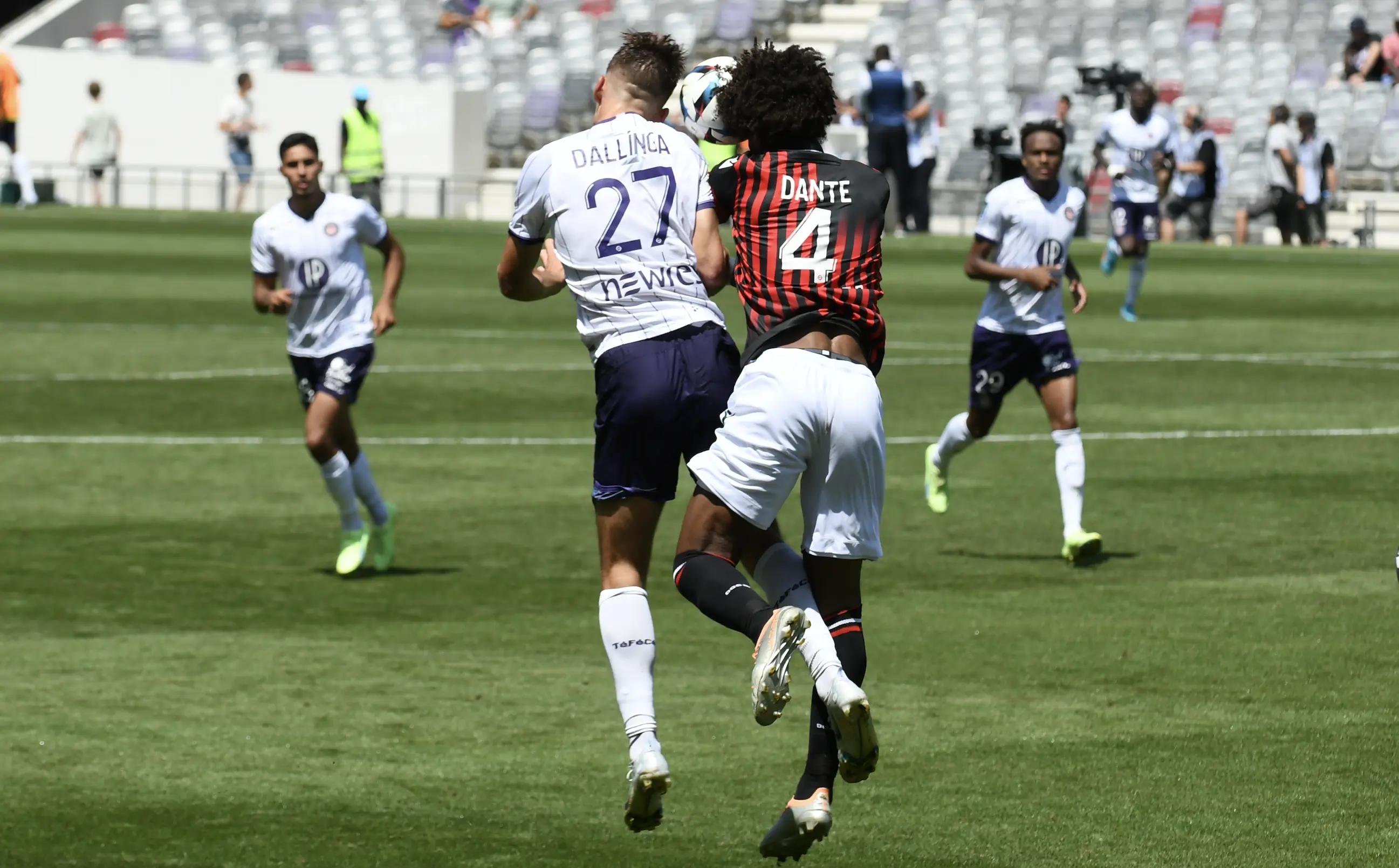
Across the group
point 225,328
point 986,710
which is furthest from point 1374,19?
point 986,710

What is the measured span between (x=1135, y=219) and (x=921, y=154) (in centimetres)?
1121

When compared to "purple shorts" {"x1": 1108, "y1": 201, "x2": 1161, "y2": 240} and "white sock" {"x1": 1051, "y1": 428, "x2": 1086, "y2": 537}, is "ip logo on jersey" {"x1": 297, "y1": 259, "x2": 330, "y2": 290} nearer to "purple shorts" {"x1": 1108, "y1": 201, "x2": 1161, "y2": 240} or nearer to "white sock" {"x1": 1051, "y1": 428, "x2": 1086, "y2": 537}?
"white sock" {"x1": 1051, "y1": 428, "x2": 1086, "y2": 537}

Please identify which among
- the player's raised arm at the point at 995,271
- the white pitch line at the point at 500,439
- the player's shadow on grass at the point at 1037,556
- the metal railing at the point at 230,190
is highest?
the player's raised arm at the point at 995,271

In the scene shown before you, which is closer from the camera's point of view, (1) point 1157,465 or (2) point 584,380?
(1) point 1157,465

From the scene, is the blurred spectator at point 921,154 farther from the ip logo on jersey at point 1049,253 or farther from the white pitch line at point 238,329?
the ip logo on jersey at point 1049,253

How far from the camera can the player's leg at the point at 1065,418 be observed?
38.1ft

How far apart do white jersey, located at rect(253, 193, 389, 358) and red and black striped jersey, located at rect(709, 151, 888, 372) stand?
5.52 meters

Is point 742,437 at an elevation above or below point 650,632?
above

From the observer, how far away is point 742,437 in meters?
6.34

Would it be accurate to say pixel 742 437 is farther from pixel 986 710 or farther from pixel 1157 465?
pixel 1157 465

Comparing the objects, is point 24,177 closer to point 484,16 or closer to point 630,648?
point 484,16

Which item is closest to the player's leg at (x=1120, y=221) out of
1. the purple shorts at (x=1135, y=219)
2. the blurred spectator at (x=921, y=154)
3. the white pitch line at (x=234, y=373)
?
the purple shorts at (x=1135, y=219)

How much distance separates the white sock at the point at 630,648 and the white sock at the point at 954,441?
573 centimetres

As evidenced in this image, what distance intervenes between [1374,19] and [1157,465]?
28.4 m
